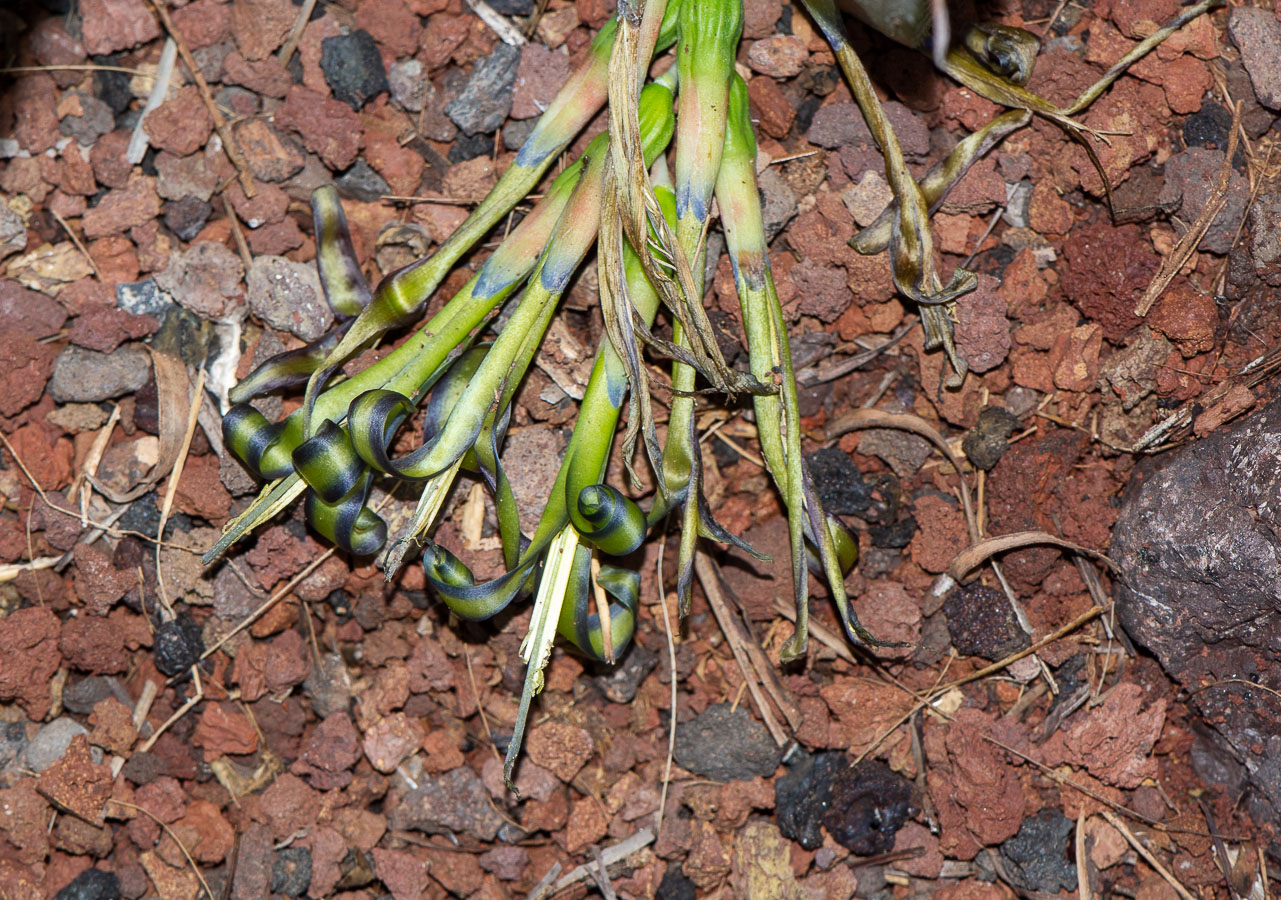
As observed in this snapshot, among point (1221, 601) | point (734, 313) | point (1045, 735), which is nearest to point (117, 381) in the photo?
point (734, 313)

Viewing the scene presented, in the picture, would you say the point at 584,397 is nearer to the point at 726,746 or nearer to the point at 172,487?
the point at 726,746

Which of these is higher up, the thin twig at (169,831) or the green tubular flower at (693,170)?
the green tubular flower at (693,170)

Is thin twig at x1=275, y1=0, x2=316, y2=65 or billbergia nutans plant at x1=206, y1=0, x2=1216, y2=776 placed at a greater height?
thin twig at x1=275, y1=0, x2=316, y2=65

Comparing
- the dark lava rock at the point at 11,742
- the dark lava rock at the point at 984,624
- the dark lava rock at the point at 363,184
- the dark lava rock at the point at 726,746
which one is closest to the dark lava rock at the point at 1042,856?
the dark lava rock at the point at 984,624

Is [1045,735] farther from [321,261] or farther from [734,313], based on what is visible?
[321,261]

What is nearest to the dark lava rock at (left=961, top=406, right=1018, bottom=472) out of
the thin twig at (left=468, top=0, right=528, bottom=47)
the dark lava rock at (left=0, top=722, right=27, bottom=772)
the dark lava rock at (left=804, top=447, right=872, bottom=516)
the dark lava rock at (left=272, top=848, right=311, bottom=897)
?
the dark lava rock at (left=804, top=447, right=872, bottom=516)

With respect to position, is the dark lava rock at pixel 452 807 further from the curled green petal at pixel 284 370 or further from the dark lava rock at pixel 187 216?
the dark lava rock at pixel 187 216

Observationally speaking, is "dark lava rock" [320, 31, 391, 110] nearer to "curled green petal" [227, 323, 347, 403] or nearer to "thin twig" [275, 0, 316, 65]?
"thin twig" [275, 0, 316, 65]

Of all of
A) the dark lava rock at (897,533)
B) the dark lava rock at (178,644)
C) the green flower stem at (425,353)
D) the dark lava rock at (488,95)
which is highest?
the dark lava rock at (488,95)
